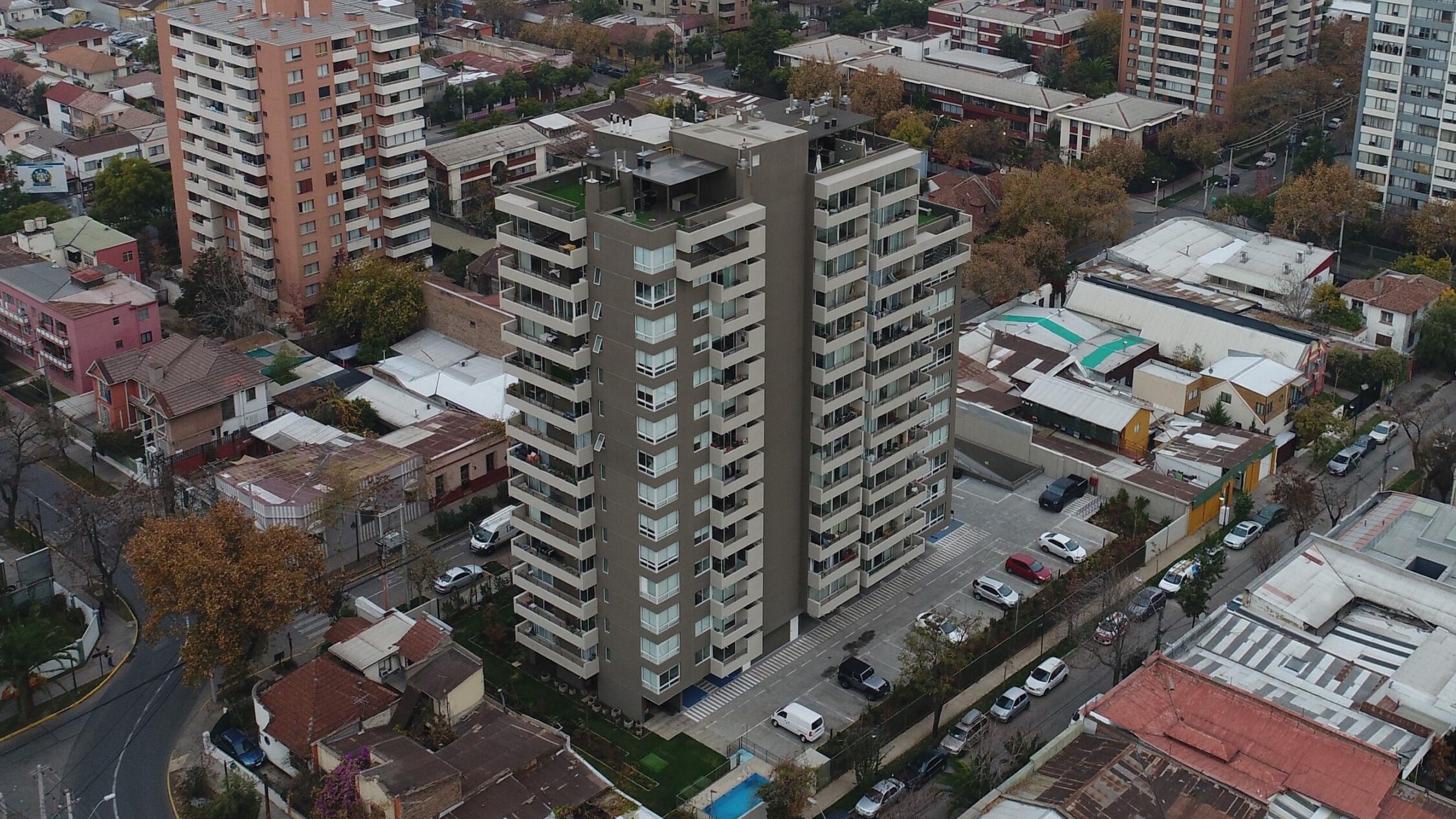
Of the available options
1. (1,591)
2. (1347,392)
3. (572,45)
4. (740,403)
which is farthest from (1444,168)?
(1,591)

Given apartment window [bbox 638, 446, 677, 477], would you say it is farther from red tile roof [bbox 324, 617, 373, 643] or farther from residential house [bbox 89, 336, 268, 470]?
residential house [bbox 89, 336, 268, 470]

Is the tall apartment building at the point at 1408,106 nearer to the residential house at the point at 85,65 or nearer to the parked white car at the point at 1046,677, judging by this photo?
the parked white car at the point at 1046,677

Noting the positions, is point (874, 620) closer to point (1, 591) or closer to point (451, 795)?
point (451, 795)

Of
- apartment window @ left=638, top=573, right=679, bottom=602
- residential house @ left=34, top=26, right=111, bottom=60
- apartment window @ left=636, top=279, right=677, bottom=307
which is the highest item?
apartment window @ left=636, top=279, right=677, bottom=307

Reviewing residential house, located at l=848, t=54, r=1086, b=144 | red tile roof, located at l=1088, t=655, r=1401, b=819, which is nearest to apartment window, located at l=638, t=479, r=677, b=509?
red tile roof, located at l=1088, t=655, r=1401, b=819

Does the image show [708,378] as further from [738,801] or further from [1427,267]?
[1427,267]

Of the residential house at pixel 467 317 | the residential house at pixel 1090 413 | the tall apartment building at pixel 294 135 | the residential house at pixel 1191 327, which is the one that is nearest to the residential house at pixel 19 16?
the tall apartment building at pixel 294 135
